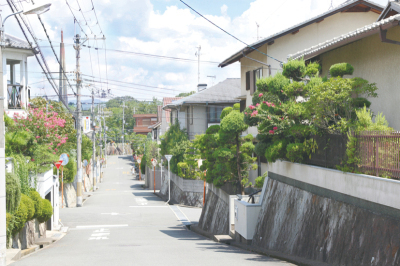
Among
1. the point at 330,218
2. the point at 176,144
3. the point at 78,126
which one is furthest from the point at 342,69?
the point at 176,144

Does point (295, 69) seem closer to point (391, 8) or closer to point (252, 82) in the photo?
point (391, 8)

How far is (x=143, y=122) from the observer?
395 feet

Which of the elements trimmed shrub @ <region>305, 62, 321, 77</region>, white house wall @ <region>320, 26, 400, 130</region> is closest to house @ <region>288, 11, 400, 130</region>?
white house wall @ <region>320, 26, 400, 130</region>

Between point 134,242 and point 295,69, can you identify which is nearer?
point 295,69

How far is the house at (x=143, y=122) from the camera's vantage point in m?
119

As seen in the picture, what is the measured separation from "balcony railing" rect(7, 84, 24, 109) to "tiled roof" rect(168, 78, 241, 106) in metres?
19.0

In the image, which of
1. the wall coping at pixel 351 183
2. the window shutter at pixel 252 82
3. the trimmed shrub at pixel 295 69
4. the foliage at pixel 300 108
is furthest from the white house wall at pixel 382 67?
the window shutter at pixel 252 82

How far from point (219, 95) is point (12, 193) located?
30430 millimetres

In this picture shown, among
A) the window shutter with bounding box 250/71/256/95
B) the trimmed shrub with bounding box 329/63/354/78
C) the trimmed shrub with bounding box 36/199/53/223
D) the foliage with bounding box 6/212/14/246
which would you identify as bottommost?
the trimmed shrub with bounding box 36/199/53/223

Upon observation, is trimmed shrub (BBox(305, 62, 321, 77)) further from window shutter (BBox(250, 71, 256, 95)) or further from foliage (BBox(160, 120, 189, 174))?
foliage (BBox(160, 120, 189, 174))

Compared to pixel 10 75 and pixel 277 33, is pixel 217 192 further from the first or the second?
pixel 10 75

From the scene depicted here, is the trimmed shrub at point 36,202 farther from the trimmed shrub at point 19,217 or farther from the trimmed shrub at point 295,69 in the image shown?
the trimmed shrub at point 295,69

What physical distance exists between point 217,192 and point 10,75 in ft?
45.5

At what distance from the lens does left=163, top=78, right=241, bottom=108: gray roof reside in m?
41.0
